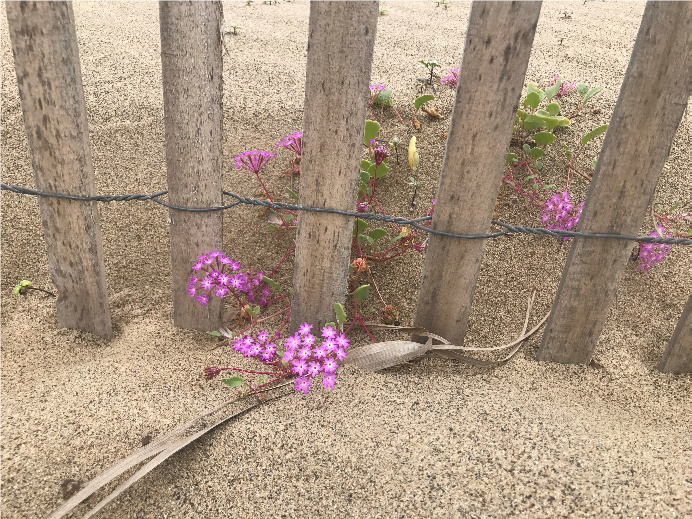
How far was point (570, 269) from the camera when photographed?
2.03 meters

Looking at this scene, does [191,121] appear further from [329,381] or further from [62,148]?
[329,381]

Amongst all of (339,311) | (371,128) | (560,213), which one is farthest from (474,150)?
(560,213)

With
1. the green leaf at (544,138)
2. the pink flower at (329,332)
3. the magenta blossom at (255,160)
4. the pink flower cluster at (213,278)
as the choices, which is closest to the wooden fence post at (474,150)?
the pink flower at (329,332)

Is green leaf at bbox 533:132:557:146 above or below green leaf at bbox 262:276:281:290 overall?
above

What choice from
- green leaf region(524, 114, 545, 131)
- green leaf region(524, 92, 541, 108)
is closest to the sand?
green leaf region(524, 114, 545, 131)

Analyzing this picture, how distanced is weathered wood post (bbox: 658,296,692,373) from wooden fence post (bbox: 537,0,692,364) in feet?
0.84

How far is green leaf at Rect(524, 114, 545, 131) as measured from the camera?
2.78m

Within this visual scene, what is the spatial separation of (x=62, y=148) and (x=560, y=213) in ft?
6.40

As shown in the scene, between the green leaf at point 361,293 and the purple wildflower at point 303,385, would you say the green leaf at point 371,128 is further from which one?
the purple wildflower at point 303,385

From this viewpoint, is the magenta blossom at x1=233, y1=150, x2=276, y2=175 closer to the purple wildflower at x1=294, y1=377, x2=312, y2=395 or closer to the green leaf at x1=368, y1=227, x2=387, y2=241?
the green leaf at x1=368, y1=227, x2=387, y2=241

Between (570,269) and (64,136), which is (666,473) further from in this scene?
(64,136)

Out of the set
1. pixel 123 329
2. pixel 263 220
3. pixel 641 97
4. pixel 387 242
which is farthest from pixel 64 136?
pixel 641 97

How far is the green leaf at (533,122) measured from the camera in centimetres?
278

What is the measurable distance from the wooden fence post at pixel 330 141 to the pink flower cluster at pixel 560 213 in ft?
3.33
